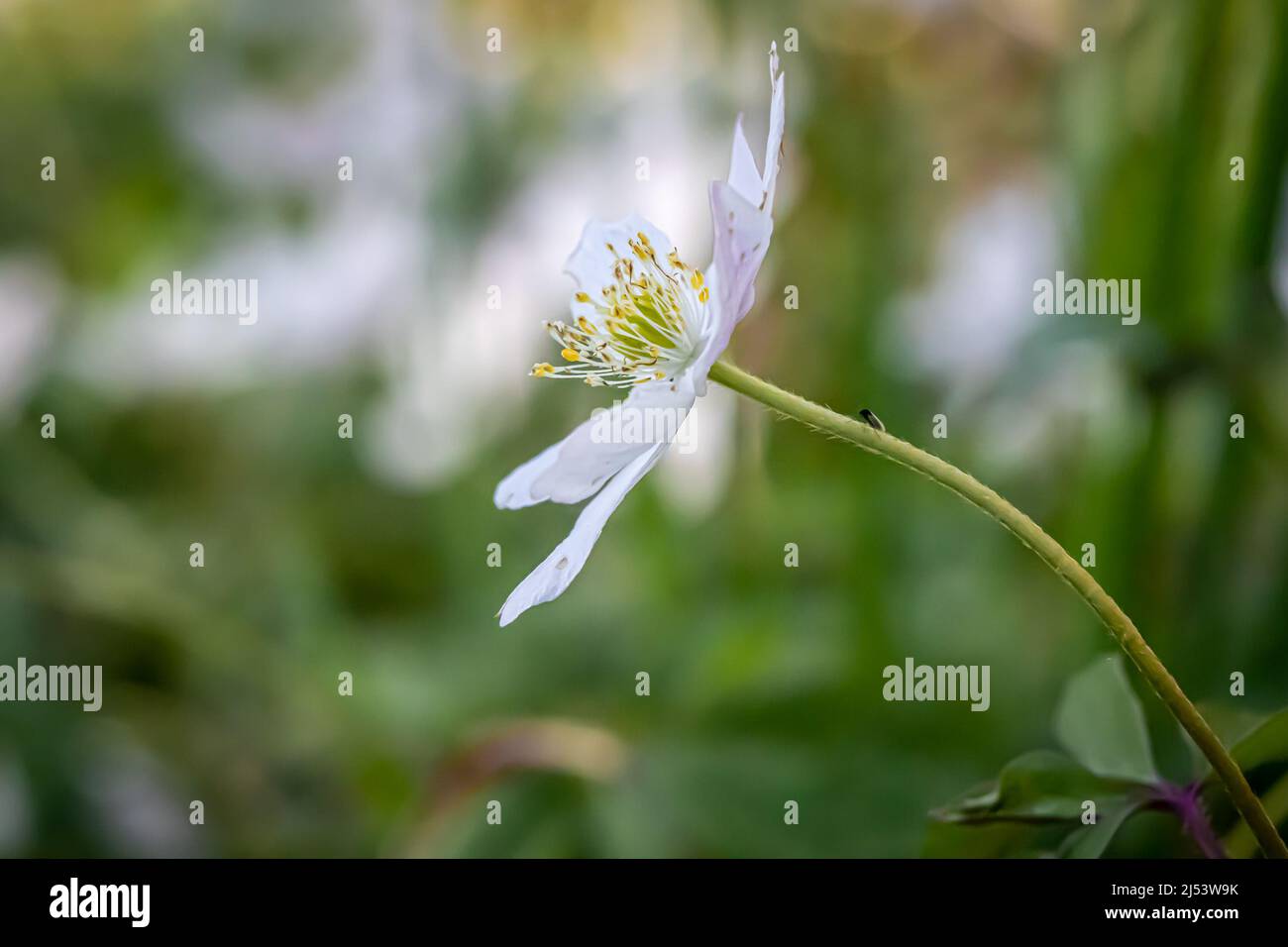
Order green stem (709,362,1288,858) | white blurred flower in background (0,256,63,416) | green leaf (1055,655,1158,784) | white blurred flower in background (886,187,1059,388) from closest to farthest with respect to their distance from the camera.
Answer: green stem (709,362,1288,858) → green leaf (1055,655,1158,784) → white blurred flower in background (886,187,1059,388) → white blurred flower in background (0,256,63,416)

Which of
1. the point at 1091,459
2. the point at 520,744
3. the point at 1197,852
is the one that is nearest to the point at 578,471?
the point at 1197,852

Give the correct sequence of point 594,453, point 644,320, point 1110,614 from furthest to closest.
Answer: point 644,320, point 594,453, point 1110,614

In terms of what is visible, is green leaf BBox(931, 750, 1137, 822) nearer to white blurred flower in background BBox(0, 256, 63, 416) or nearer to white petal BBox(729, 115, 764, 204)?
white petal BBox(729, 115, 764, 204)

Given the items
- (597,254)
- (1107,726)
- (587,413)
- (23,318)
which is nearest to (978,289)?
(587,413)

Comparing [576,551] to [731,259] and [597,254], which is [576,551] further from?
[597,254]

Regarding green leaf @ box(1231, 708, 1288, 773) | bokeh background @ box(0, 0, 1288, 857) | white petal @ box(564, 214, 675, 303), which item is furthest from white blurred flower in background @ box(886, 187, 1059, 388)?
green leaf @ box(1231, 708, 1288, 773)
